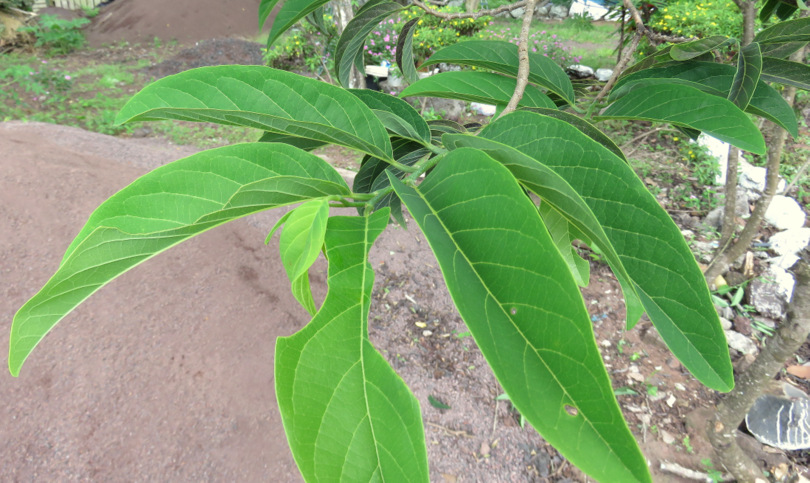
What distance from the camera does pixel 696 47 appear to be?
2.24 feet

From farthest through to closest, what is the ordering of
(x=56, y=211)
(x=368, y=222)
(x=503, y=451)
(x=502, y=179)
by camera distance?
1. (x=56, y=211)
2. (x=503, y=451)
3. (x=368, y=222)
4. (x=502, y=179)

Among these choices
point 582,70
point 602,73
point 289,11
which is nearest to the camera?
point 289,11

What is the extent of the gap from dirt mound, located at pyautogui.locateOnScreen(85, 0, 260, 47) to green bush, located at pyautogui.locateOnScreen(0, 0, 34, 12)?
950mm

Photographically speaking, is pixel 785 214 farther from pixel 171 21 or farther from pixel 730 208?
pixel 171 21

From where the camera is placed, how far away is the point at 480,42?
2.43ft

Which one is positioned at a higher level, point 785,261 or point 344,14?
point 344,14

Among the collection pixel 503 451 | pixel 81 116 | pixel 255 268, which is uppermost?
pixel 81 116

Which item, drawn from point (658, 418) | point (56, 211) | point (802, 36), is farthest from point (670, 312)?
point (56, 211)

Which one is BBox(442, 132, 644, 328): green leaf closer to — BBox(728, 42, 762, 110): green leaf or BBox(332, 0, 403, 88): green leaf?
BBox(728, 42, 762, 110): green leaf

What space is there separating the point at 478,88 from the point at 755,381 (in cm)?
167

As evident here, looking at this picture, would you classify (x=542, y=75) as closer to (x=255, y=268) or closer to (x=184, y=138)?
(x=255, y=268)

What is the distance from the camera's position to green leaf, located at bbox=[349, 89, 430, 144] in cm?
57

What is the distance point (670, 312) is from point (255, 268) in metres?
2.37

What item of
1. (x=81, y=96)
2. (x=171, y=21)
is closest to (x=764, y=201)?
(x=81, y=96)
